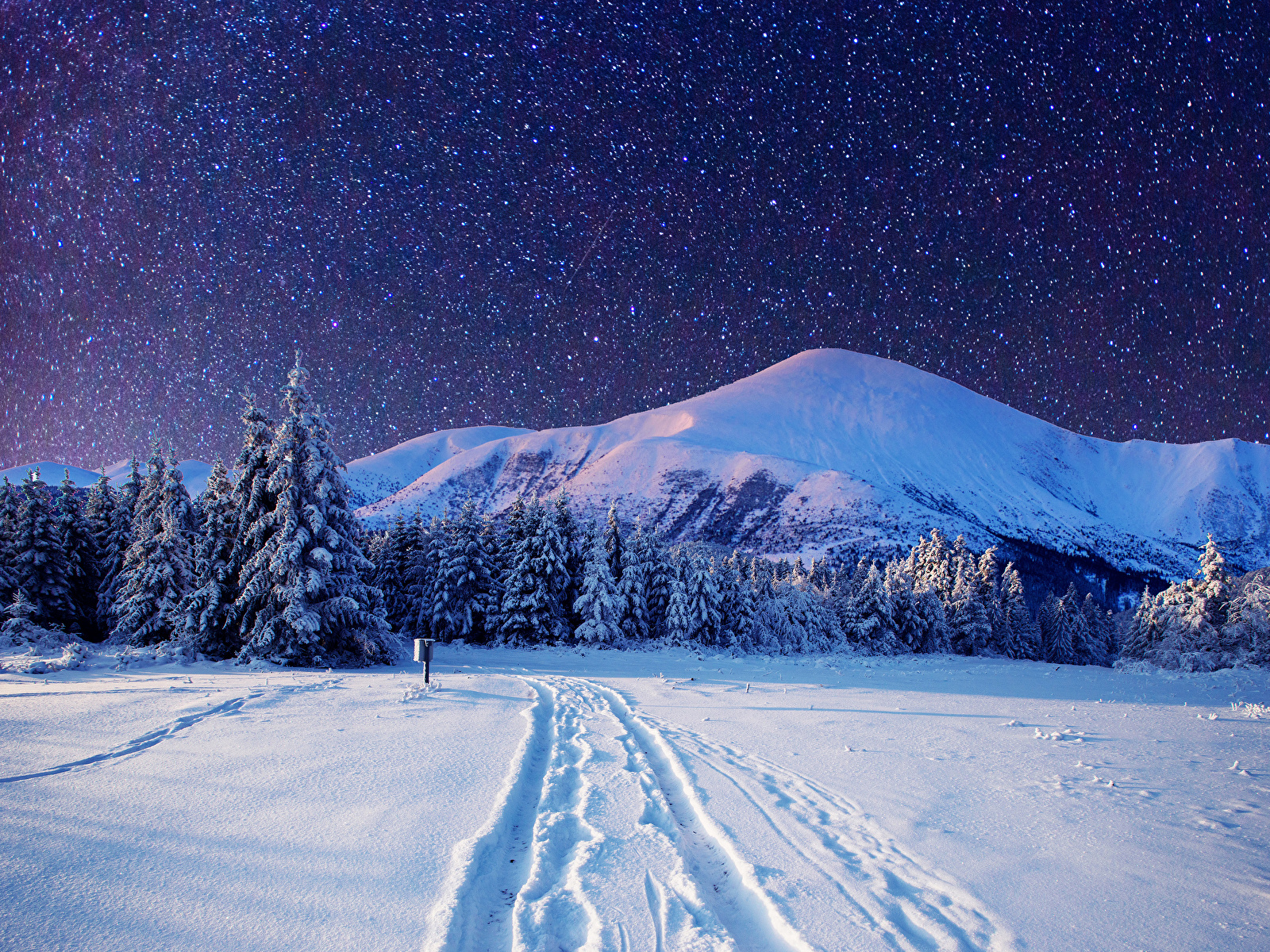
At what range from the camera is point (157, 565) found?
24.0 metres

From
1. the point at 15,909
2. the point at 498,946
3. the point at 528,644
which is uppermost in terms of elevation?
the point at 15,909

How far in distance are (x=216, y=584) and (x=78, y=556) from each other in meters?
19.1

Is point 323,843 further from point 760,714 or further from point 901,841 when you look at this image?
point 760,714

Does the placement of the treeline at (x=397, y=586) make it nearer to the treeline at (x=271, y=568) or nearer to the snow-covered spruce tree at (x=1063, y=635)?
the treeline at (x=271, y=568)

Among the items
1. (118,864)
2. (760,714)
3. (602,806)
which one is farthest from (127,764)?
(760,714)

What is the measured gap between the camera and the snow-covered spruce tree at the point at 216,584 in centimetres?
1870

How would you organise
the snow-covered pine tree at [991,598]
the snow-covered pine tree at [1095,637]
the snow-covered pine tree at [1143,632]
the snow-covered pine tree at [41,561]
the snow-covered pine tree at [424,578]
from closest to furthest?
the snow-covered pine tree at [41,561], the snow-covered pine tree at [424,578], the snow-covered pine tree at [1143,632], the snow-covered pine tree at [991,598], the snow-covered pine tree at [1095,637]

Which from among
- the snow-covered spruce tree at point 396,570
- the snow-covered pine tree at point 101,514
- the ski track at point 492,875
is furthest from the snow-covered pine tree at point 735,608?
the snow-covered pine tree at point 101,514

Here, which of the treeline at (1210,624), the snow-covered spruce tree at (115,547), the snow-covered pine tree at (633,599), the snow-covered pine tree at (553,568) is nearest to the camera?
the snow-covered spruce tree at (115,547)

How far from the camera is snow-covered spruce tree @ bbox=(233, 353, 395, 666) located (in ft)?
58.6

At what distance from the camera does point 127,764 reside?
5906 millimetres

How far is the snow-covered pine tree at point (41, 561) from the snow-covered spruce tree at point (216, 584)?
12.5 metres

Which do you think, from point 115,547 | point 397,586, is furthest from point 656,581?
point 115,547

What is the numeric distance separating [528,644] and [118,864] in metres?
28.6
